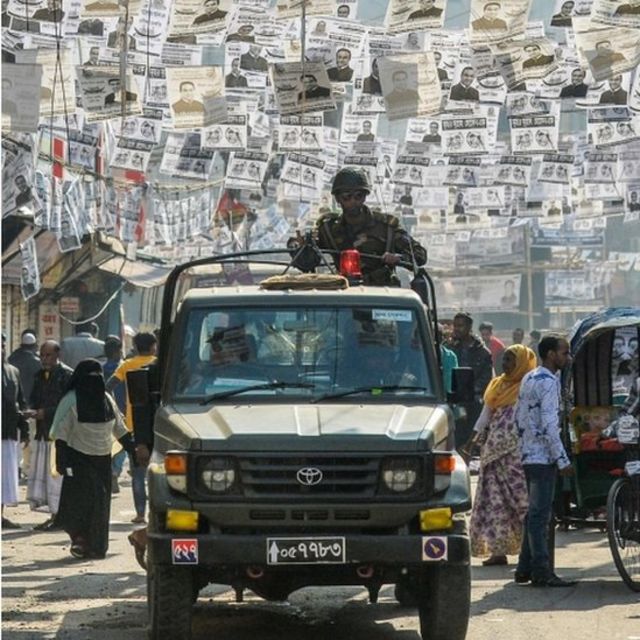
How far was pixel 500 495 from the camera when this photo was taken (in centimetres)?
1430

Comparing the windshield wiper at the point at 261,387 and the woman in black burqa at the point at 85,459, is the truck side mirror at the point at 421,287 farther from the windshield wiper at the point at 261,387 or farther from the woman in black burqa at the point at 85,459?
the woman in black burqa at the point at 85,459

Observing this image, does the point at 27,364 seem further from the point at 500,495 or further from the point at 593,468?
the point at 593,468

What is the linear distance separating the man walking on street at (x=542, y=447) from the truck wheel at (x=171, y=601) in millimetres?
3605

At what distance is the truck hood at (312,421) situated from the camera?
377 inches

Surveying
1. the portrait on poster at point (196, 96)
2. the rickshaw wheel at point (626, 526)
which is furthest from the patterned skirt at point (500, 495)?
the portrait on poster at point (196, 96)

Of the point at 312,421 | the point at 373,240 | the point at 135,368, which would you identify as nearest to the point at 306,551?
the point at 312,421

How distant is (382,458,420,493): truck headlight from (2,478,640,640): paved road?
1334 mm

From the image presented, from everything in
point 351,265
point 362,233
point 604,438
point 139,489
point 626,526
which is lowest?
point 139,489

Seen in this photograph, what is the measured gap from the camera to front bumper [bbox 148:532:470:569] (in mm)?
9398

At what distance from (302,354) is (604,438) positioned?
3836 mm

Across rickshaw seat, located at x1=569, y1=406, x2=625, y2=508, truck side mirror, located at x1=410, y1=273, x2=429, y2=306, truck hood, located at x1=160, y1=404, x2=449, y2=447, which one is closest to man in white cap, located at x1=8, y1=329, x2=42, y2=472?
rickshaw seat, located at x1=569, y1=406, x2=625, y2=508

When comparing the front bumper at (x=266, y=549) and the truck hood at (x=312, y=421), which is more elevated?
the truck hood at (x=312, y=421)

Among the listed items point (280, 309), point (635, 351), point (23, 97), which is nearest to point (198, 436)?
point (280, 309)

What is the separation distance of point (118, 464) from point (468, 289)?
157ft
